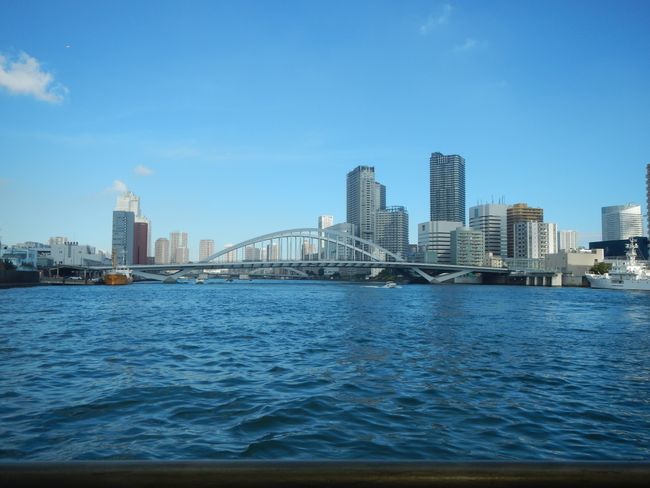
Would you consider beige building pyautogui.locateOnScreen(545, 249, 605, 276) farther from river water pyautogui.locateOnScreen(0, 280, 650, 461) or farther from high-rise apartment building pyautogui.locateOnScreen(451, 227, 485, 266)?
river water pyautogui.locateOnScreen(0, 280, 650, 461)

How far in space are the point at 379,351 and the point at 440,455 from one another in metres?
11.1

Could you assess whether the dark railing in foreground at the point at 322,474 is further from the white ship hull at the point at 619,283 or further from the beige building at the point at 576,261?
the beige building at the point at 576,261

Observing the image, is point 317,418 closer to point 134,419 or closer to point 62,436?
point 134,419

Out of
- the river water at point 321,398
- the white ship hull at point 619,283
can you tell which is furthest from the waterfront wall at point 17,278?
the white ship hull at point 619,283

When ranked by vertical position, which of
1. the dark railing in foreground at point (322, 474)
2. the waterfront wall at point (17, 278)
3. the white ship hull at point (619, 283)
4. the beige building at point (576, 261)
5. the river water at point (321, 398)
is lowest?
the white ship hull at point (619, 283)

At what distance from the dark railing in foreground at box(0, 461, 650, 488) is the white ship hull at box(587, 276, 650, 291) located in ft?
390

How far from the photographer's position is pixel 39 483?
1.92 meters

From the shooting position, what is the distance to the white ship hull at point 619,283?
4082 inches

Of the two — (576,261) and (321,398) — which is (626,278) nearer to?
(576,261)

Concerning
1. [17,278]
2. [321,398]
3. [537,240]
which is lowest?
[321,398]

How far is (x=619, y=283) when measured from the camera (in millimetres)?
108750

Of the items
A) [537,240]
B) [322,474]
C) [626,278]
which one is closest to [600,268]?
[626,278]

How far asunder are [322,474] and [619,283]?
12335 centimetres

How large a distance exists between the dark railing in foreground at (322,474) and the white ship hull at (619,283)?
11894 cm
